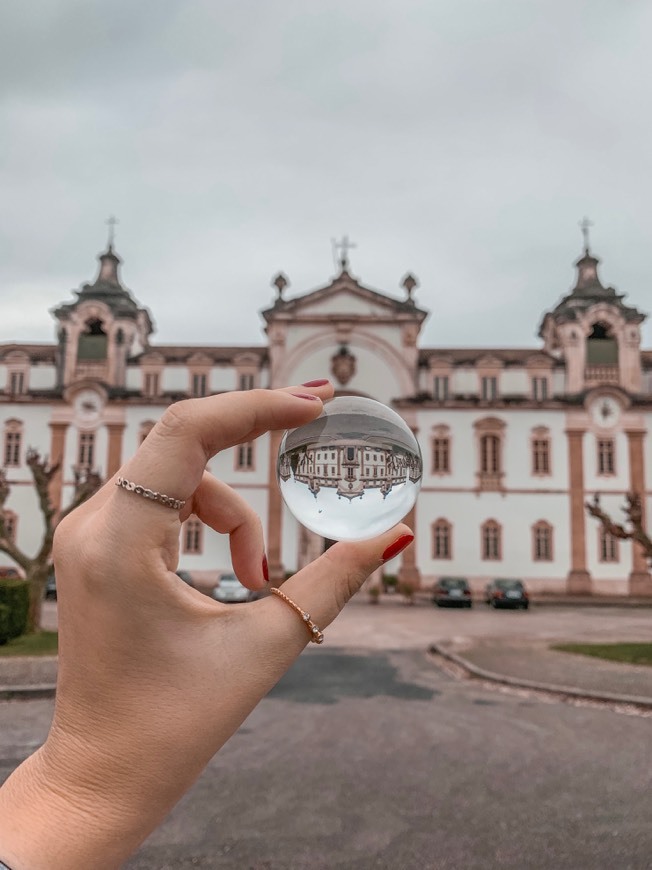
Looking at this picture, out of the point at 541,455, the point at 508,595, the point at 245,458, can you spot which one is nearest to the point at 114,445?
the point at 245,458

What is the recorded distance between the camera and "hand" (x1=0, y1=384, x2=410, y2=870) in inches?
66.5

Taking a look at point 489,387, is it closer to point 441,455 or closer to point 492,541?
point 441,455

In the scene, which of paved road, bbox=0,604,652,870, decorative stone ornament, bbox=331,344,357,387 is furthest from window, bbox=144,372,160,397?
paved road, bbox=0,604,652,870

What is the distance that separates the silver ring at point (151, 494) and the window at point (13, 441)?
39615 millimetres

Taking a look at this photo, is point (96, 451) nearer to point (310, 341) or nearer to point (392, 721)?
point (310, 341)

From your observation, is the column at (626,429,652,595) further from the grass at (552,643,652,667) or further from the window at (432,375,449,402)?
the grass at (552,643,652,667)

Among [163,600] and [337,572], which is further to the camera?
[337,572]

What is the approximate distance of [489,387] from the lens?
3831cm

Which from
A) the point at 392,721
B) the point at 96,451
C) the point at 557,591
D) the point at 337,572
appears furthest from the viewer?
the point at 96,451

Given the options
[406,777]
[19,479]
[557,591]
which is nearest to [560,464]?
[557,591]

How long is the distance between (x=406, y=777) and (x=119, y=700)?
543 centimetres

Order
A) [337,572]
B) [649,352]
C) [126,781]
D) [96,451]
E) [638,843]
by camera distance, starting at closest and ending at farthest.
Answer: [126,781] → [337,572] → [638,843] → [96,451] → [649,352]

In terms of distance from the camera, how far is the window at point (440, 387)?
125 feet

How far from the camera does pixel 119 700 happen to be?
174 centimetres
